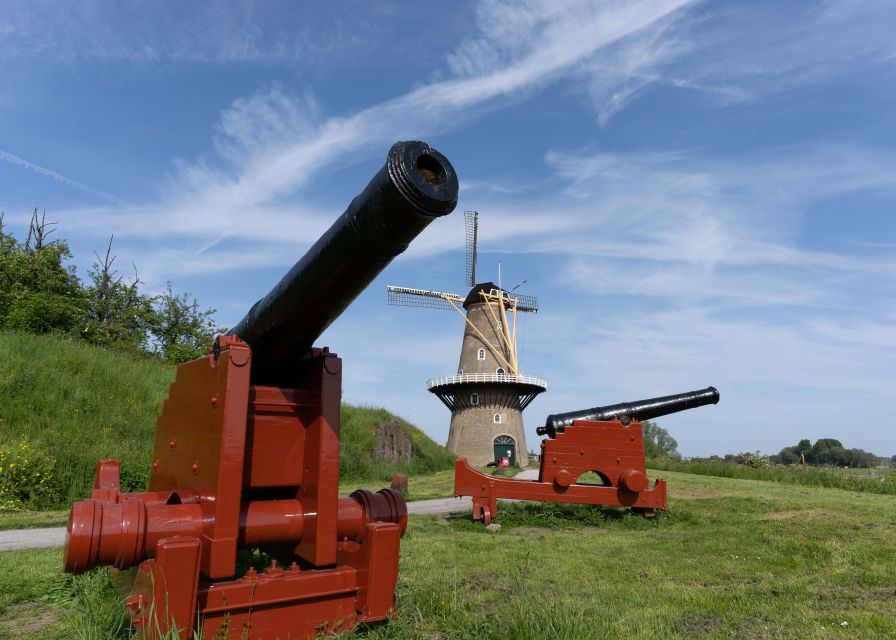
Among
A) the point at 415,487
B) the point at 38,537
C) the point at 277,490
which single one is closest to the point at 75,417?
the point at 38,537

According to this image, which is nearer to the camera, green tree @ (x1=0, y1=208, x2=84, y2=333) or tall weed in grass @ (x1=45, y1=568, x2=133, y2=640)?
tall weed in grass @ (x1=45, y1=568, x2=133, y2=640)

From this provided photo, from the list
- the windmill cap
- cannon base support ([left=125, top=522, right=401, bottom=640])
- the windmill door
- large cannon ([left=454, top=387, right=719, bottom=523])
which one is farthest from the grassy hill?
the windmill cap

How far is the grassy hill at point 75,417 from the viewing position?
12195 millimetres

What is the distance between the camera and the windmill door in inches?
1266

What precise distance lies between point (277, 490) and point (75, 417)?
551 inches

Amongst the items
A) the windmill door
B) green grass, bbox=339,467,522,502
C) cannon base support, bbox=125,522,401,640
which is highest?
the windmill door

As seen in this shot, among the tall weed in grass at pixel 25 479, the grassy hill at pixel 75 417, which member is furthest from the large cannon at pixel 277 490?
the grassy hill at pixel 75 417

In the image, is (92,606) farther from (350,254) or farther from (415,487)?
(415,487)

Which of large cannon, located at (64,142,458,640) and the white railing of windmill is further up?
the white railing of windmill

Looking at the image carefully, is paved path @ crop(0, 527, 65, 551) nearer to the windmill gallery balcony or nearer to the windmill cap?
the windmill gallery balcony

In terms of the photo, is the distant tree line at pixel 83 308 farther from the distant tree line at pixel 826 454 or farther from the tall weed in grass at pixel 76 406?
the distant tree line at pixel 826 454

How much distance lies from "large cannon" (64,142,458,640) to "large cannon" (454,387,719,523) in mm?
5232

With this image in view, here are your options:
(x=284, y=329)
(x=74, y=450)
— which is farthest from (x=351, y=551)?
(x=74, y=450)

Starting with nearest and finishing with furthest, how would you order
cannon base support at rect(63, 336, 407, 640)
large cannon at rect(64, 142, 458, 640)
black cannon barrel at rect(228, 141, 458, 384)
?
black cannon barrel at rect(228, 141, 458, 384)
large cannon at rect(64, 142, 458, 640)
cannon base support at rect(63, 336, 407, 640)
